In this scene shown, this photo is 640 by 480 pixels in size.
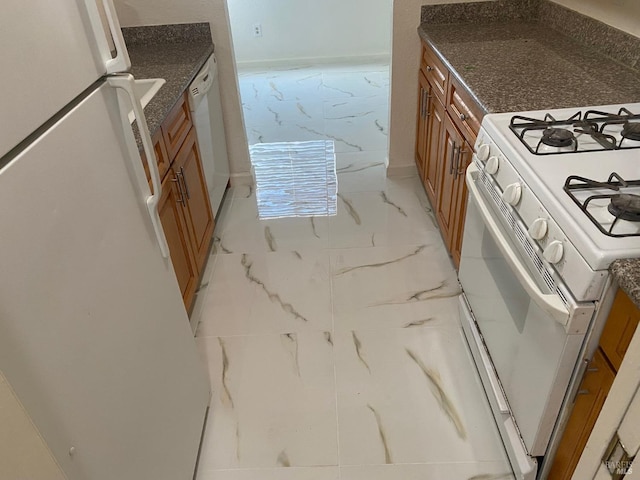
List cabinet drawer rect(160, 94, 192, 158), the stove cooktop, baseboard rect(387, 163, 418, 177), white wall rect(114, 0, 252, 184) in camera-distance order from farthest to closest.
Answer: baseboard rect(387, 163, 418, 177)
white wall rect(114, 0, 252, 184)
cabinet drawer rect(160, 94, 192, 158)
the stove cooktop

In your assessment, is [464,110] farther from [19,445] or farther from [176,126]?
[19,445]

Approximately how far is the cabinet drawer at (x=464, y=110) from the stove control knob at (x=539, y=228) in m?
0.76

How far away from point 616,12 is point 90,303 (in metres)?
2.21

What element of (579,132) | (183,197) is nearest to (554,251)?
(579,132)

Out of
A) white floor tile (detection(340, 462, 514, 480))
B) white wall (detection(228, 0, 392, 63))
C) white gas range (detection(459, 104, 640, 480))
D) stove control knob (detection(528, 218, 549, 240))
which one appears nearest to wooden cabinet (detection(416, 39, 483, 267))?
white gas range (detection(459, 104, 640, 480))

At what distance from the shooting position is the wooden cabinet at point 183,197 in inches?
74.4

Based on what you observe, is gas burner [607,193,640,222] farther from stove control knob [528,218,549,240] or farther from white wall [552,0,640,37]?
white wall [552,0,640,37]

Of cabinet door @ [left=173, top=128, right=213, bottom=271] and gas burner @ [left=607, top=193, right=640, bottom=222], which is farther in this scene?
cabinet door @ [left=173, top=128, right=213, bottom=271]

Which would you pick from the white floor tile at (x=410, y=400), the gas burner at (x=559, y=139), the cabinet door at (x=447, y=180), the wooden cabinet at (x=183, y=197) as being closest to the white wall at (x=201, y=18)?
the wooden cabinet at (x=183, y=197)

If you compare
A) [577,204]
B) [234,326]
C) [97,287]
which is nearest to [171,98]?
[234,326]

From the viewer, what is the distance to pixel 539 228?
1.09 metres

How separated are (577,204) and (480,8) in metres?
2.09

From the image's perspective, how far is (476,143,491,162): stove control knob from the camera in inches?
57.1

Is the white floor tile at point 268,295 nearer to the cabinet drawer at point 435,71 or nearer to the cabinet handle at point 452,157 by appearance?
the cabinet handle at point 452,157
